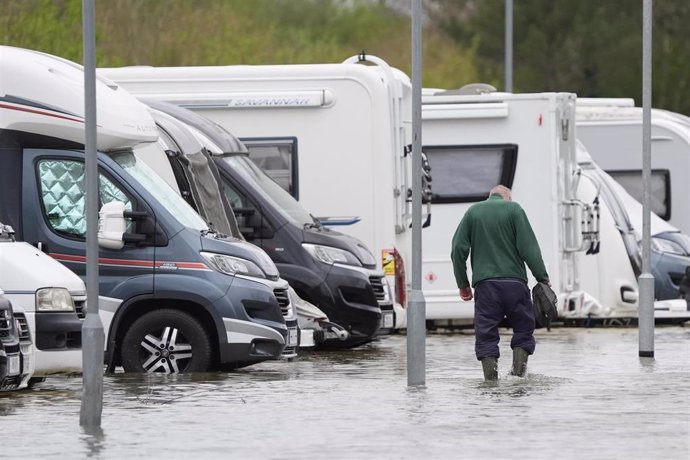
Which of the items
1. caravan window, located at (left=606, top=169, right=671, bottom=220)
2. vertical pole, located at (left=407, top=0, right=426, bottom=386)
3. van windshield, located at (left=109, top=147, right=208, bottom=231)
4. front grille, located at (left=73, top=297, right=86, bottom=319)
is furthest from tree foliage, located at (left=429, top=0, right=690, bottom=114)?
front grille, located at (left=73, top=297, right=86, bottom=319)

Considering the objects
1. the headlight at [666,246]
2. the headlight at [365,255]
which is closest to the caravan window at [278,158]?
the headlight at [365,255]

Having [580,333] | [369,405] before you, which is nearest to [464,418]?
[369,405]

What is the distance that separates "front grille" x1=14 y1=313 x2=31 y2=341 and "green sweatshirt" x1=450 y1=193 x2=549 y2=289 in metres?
3.56

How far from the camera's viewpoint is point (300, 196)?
69.6 feet

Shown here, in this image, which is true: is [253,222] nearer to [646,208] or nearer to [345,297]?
[345,297]

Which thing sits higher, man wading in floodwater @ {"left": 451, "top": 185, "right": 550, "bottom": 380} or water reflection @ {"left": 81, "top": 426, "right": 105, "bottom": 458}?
man wading in floodwater @ {"left": 451, "top": 185, "right": 550, "bottom": 380}

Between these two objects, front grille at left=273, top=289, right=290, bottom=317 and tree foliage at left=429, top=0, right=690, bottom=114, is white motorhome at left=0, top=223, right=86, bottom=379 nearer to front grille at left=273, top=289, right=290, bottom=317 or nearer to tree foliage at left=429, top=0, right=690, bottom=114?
front grille at left=273, top=289, right=290, bottom=317

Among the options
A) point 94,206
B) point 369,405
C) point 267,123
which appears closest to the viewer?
point 94,206

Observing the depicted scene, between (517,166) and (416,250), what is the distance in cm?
803

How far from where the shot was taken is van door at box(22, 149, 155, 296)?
55.1ft

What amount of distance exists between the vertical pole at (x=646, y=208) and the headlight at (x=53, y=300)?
20.7 ft

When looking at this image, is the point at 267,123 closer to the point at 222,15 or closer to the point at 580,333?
the point at 580,333

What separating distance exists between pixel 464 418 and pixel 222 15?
99.4ft

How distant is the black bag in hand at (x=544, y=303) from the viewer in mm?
16828
